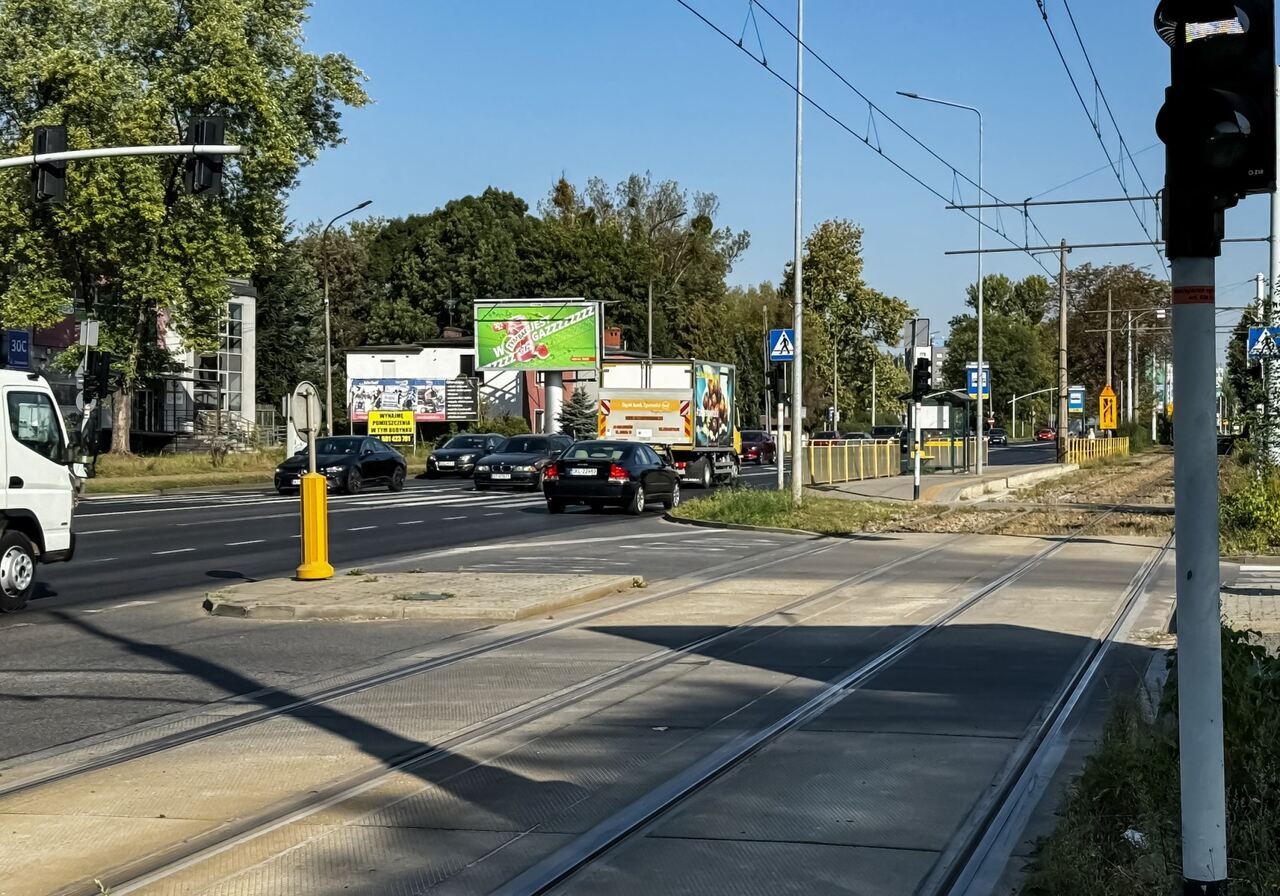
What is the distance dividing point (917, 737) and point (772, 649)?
12.5 ft

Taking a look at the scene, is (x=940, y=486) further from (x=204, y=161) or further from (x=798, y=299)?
(x=204, y=161)

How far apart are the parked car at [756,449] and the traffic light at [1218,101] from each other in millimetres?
A: 65059

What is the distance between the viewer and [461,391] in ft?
254

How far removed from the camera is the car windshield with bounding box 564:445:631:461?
33.0 m

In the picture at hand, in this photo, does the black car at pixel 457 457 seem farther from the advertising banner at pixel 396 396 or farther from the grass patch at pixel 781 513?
the advertising banner at pixel 396 396

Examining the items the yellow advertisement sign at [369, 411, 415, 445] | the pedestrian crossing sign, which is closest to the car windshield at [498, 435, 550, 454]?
the yellow advertisement sign at [369, 411, 415, 445]

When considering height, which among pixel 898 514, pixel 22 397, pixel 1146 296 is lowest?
pixel 898 514

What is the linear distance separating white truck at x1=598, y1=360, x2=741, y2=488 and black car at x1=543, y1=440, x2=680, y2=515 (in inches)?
279

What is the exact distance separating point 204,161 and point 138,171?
2455 cm

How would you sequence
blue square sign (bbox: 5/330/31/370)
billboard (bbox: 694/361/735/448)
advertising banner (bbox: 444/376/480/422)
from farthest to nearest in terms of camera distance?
advertising banner (bbox: 444/376/480/422)
billboard (bbox: 694/361/735/448)
blue square sign (bbox: 5/330/31/370)

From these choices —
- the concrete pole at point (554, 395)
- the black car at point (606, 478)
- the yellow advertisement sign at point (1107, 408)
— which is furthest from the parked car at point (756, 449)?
the black car at point (606, 478)

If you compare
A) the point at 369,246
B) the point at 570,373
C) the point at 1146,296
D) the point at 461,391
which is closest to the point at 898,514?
the point at 461,391

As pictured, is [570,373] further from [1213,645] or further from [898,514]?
[1213,645]

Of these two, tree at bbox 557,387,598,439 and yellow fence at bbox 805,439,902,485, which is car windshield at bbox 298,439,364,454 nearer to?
Result: yellow fence at bbox 805,439,902,485
